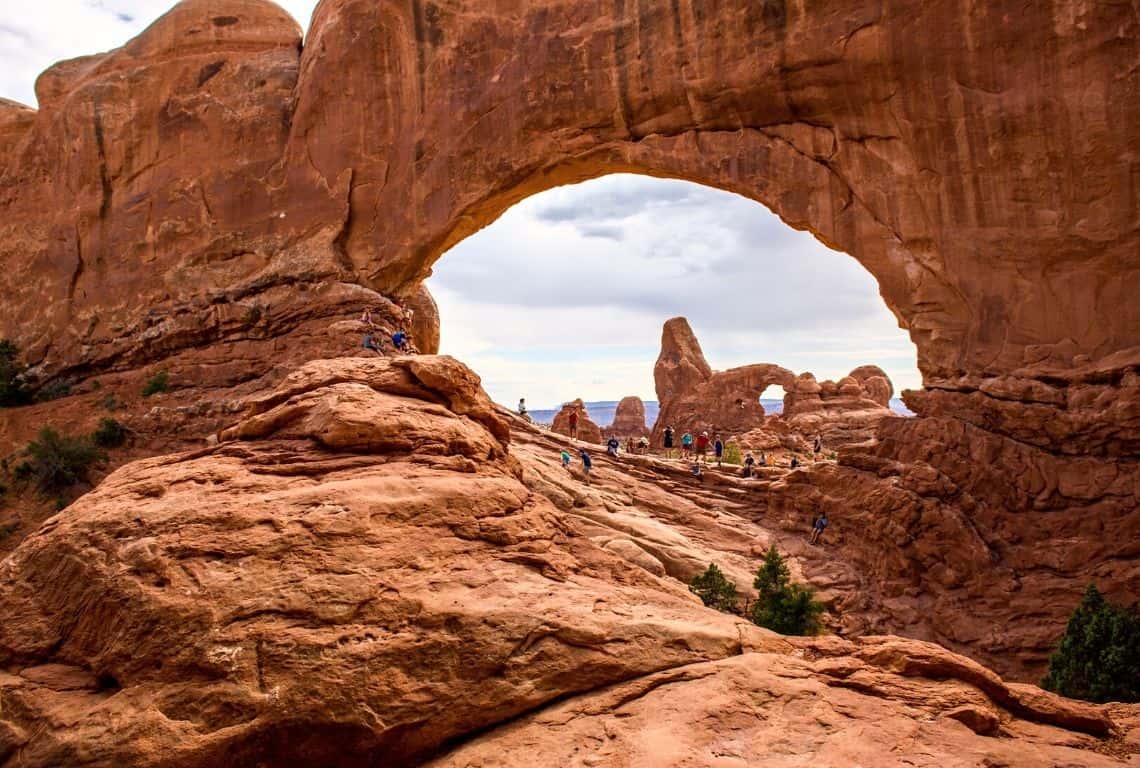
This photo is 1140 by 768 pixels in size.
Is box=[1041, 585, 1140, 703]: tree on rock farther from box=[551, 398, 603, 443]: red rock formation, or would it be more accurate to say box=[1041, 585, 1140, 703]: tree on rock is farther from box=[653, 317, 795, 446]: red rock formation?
box=[653, 317, 795, 446]: red rock formation

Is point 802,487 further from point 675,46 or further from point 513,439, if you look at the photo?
point 675,46

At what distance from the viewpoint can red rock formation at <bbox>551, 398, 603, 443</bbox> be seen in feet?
146

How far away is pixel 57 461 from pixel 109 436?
75.2 inches

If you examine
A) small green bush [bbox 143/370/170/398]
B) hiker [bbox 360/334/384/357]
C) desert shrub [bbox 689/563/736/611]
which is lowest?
desert shrub [bbox 689/563/736/611]

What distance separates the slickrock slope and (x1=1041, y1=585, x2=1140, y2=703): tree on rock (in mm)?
6425

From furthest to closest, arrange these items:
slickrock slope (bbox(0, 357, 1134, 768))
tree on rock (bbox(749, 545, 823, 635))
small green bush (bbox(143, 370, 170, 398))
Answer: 1. small green bush (bbox(143, 370, 170, 398))
2. tree on rock (bbox(749, 545, 823, 635))
3. slickrock slope (bbox(0, 357, 1134, 768))

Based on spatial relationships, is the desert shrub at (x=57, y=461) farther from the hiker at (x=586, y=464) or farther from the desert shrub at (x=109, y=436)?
the hiker at (x=586, y=464)

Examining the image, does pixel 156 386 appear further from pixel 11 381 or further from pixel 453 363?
pixel 453 363

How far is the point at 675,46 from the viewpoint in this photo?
76.2 ft

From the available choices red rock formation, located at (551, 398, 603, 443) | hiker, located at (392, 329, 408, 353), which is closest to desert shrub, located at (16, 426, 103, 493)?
hiker, located at (392, 329, 408, 353)

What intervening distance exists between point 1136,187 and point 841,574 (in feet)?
37.9

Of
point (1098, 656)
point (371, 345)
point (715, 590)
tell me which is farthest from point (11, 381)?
point (1098, 656)

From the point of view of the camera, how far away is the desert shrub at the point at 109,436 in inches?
974

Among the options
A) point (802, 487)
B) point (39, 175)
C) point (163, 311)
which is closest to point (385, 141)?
point (163, 311)
